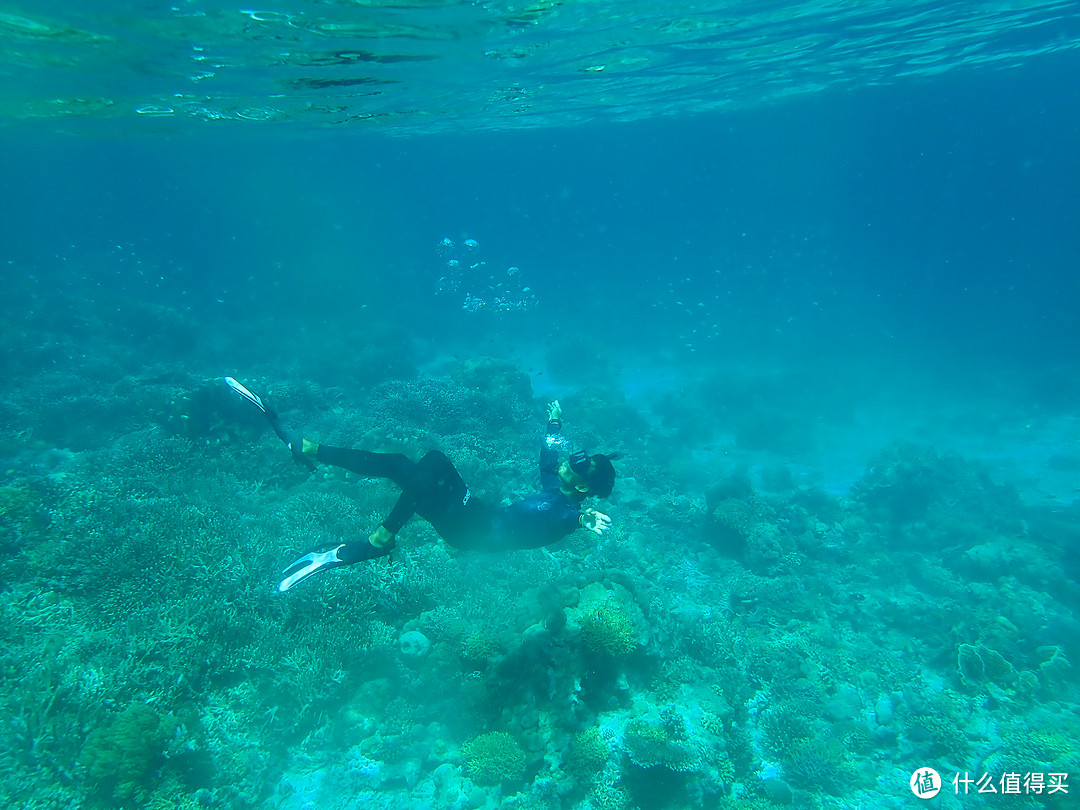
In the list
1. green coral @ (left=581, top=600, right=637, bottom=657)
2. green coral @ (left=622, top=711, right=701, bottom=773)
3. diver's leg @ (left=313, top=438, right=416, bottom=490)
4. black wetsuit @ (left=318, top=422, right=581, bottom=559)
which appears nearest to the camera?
green coral @ (left=622, top=711, right=701, bottom=773)

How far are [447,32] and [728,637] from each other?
16927 millimetres

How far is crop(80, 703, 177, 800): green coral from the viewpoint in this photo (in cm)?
476

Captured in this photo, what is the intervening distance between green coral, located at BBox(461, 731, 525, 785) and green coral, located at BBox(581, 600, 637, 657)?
1.37 metres

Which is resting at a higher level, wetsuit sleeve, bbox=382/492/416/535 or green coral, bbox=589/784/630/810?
wetsuit sleeve, bbox=382/492/416/535

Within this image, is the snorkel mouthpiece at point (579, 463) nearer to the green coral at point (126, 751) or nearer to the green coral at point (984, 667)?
the green coral at point (126, 751)

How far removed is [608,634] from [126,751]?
509 cm

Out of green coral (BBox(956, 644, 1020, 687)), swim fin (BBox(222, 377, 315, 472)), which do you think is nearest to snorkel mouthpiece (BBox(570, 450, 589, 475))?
swim fin (BBox(222, 377, 315, 472))

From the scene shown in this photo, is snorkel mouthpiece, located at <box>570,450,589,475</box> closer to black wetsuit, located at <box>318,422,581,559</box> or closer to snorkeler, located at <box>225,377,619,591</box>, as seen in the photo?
snorkeler, located at <box>225,377,619,591</box>

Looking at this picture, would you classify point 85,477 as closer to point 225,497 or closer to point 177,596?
point 225,497

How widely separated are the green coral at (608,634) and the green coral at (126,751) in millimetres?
4598

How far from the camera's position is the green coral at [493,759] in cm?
543

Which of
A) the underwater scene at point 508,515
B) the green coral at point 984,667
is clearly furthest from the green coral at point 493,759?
the green coral at point 984,667

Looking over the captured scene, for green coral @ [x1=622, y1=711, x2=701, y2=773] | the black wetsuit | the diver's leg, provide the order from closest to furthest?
green coral @ [x1=622, y1=711, x2=701, y2=773] < the black wetsuit < the diver's leg

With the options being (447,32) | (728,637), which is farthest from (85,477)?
(447,32)
